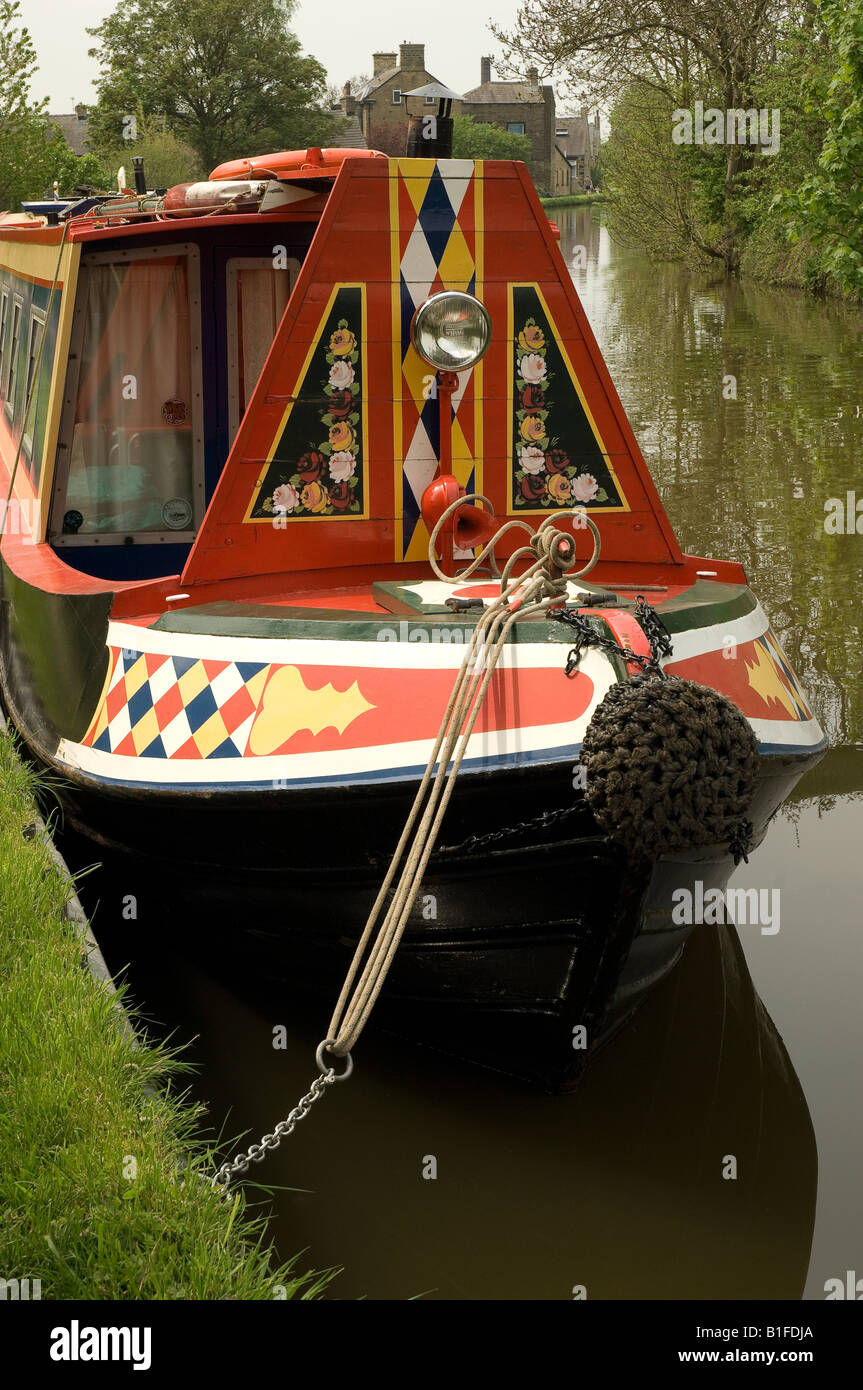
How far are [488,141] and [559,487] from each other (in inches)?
3109

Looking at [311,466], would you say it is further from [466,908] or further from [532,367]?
[466,908]

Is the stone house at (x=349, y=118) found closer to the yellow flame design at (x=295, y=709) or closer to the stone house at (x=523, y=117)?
the stone house at (x=523, y=117)

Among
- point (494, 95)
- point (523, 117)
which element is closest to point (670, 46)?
point (523, 117)

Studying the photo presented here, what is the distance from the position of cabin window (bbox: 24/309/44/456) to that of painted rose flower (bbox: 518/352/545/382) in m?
2.25

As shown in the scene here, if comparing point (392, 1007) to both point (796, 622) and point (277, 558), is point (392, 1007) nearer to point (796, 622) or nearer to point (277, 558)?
point (277, 558)

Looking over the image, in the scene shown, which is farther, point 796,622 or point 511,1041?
point 796,622

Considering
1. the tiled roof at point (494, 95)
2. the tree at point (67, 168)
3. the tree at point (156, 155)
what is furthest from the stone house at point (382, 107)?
the tree at point (67, 168)

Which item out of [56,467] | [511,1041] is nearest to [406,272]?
[56,467]

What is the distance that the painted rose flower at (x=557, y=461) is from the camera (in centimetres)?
509

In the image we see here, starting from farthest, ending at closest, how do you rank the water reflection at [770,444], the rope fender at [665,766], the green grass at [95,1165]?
the water reflection at [770,444], the rope fender at [665,766], the green grass at [95,1165]

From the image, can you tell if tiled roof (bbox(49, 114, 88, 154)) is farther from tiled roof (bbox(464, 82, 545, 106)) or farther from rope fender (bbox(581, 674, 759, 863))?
rope fender (bbox(581, 674, 759, 863))

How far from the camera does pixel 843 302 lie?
26.3 metres

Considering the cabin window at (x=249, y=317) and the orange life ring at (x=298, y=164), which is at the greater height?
the orange life ring at (x=298, y=164)
